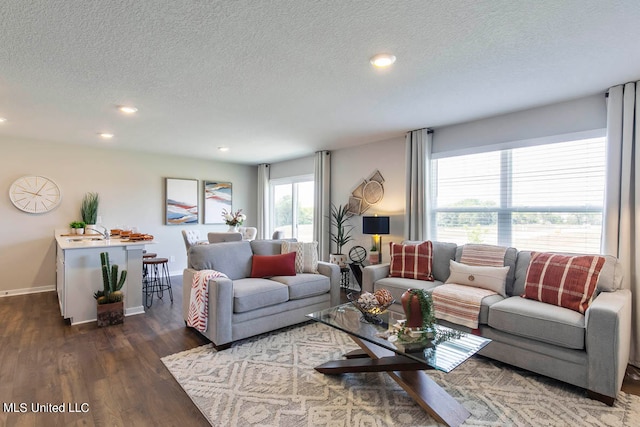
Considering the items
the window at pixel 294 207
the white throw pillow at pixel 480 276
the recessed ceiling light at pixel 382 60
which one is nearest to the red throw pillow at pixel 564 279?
the white throw pillow at pixel 480 276

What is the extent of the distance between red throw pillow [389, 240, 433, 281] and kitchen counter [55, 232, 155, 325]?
317 centimetres

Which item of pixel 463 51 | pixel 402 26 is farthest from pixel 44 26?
pixel 463 51

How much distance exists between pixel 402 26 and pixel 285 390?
2558mm

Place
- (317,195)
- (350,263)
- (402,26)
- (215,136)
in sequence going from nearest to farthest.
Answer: (402,26) → (215,136) → (350,263) → (317,195)

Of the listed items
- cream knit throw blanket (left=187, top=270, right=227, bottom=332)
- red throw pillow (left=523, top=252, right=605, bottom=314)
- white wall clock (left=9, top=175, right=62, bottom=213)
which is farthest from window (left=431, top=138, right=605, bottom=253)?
white wall clock (left=9, top=175, right=62, bottom=213)

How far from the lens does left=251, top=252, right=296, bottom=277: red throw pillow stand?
378 centimetres

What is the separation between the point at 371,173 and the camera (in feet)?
17.1

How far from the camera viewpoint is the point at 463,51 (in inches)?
89.4

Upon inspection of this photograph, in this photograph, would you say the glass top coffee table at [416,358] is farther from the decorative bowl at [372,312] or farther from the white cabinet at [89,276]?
the white cabinet at [89,276]

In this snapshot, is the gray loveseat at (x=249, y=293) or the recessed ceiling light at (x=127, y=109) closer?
the gray loveseat at (x=249, y=293)

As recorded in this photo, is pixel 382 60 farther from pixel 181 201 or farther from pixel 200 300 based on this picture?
pixel 181 201

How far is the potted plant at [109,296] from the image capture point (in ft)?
11.8

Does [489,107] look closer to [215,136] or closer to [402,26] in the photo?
[402,26]

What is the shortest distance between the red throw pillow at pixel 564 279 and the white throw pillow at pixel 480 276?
0.69ft
